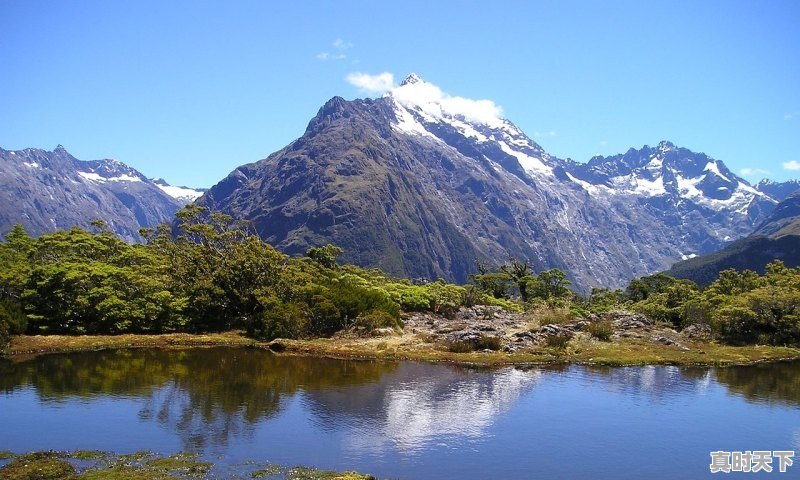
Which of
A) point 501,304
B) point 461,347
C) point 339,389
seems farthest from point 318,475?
point 501,304

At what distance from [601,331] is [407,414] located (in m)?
38.1

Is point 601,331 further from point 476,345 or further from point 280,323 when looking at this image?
point 280,323

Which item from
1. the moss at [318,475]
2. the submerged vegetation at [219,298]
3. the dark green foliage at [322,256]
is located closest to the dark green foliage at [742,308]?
the submerged vegetation at [219,298]

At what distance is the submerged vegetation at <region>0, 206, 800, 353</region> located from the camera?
59969 mm

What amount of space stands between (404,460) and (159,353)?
35219mm

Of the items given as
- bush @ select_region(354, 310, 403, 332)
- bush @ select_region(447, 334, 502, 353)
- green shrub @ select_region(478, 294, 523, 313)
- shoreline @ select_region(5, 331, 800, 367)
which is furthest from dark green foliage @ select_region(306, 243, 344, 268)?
bush @ select_region(447, 334, 502, 353)

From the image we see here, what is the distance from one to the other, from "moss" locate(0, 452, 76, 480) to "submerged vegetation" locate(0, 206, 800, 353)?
2905 centimetres

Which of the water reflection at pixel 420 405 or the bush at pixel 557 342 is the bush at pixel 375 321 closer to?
the water reflection at pixel 420 405

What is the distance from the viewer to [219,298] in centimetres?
6950

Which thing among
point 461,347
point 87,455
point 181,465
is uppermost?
point 461,347

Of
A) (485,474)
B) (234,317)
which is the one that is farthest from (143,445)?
(234,317)

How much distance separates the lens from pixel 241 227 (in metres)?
83.9

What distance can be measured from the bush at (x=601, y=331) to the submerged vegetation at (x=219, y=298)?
124 millimetres

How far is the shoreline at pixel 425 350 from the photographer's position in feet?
181
